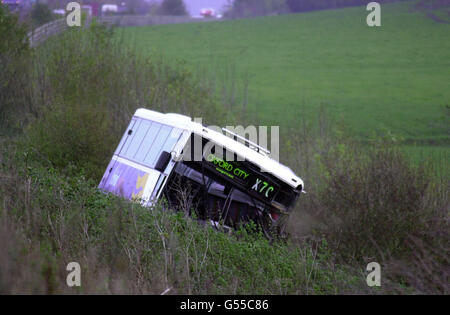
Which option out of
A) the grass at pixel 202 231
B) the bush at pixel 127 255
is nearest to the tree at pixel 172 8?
the grass at pixel 202 231

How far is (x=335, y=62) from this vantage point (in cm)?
4134

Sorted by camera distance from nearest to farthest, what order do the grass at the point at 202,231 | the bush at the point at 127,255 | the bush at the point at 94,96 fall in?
the bush at the point at 127,255
the grass at the point at 202,231
the bush at the point at 94,96

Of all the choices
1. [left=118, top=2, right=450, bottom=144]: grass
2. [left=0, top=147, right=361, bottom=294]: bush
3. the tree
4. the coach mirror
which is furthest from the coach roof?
the tree

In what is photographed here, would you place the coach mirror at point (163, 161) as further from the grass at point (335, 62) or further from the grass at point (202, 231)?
the grass at point (335, 62)

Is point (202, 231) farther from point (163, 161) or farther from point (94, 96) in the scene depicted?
point (94, 96)

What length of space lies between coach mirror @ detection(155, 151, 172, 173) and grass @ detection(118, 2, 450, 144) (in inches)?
425

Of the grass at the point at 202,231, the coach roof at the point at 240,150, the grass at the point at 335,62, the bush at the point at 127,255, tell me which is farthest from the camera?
the grass at the point at 335,62

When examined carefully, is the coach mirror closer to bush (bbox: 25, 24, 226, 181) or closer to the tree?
bush (bbox: 25, 24, 226, 181)

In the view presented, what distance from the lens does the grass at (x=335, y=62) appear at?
93.6 ft

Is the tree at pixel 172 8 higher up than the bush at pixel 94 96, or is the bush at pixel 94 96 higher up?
the tree at pixel 172 8

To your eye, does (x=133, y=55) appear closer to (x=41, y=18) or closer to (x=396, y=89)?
(x=41, y=18)

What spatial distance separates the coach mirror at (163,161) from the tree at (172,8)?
59.7m

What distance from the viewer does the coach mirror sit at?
412 inches
